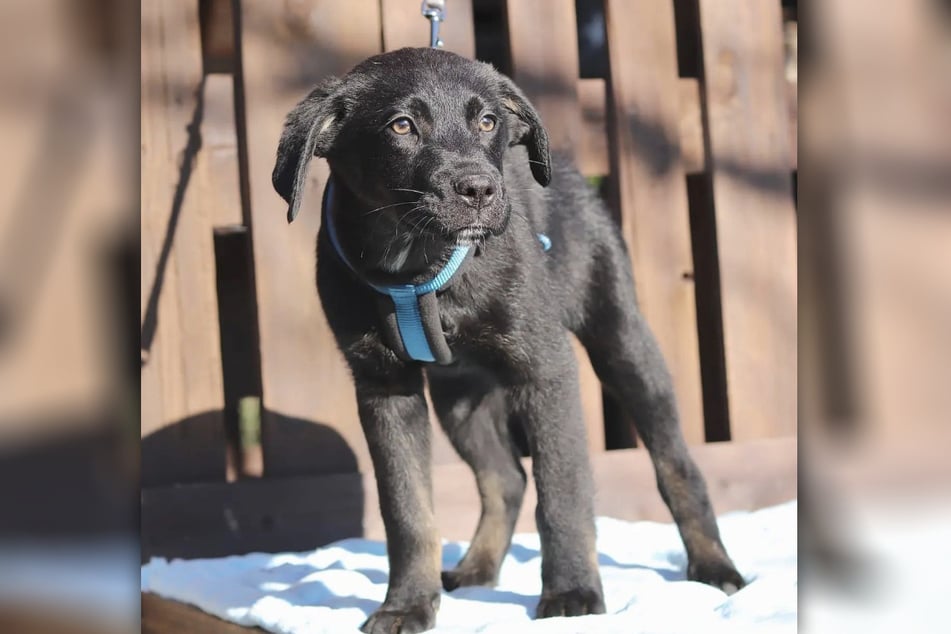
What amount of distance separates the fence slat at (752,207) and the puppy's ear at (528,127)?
1804 millimetres

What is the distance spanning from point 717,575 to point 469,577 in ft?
2.61

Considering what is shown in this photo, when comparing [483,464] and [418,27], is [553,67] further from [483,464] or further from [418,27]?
[483,464]

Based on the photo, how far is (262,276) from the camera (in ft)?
13.8

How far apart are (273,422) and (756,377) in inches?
82.7

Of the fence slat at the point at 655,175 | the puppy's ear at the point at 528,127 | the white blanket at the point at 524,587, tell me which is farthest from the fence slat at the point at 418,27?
the white blanket at the point at 524,587

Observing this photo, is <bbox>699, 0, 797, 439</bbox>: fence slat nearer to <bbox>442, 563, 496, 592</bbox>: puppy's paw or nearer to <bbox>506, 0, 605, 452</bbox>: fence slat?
<bbox>506, 0, 605, 452</bbox>: fence slat

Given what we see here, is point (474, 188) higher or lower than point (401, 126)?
lower

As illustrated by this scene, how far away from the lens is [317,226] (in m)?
4.26

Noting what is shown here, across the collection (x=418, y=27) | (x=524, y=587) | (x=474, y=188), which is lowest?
(x=524, y=587)

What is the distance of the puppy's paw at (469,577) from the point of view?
11.4 feet

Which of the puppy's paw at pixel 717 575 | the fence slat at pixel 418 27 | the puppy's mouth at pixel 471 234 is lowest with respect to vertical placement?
the puppy's paw at pixel 717 575

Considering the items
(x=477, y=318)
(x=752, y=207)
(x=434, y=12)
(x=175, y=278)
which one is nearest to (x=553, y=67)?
(x=752, y=207)

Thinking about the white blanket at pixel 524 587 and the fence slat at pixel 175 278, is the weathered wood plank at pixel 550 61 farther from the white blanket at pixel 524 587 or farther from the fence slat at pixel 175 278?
the white blanket at pixel 524 587

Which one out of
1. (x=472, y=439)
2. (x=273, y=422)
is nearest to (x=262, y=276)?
(x=273, y=422)
